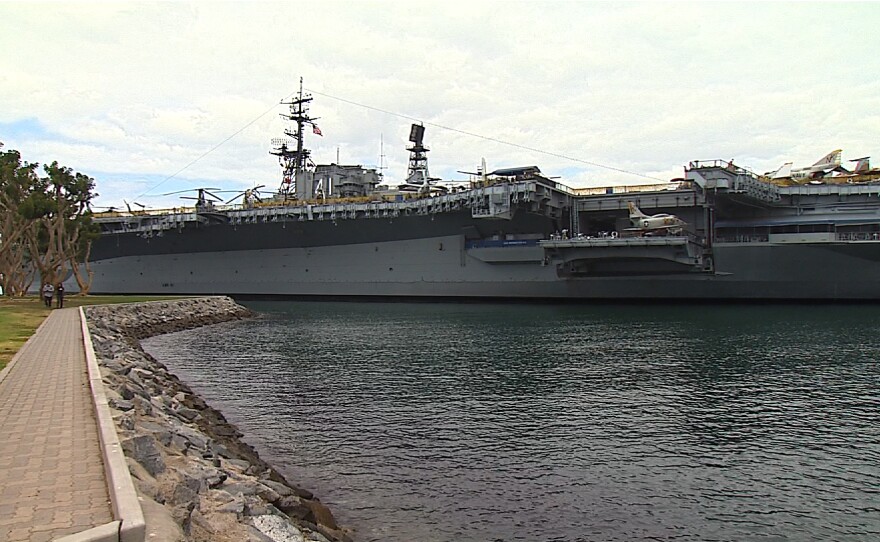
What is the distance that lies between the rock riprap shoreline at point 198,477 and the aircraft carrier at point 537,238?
2196 centimetres

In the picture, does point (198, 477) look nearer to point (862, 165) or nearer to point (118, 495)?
point (118, 495)

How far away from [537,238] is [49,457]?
30.3m

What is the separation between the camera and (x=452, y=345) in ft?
66.1

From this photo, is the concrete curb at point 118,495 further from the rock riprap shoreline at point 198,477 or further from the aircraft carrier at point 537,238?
the aircraft carrier at point 537,238

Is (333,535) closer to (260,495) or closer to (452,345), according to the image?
(260,495)

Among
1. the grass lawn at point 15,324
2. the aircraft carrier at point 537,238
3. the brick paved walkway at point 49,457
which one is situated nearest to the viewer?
the brick paved walkway at point 49,457

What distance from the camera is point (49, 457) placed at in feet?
18.2

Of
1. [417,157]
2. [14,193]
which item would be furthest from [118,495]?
[417,157]

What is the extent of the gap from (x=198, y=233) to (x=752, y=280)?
101 feet

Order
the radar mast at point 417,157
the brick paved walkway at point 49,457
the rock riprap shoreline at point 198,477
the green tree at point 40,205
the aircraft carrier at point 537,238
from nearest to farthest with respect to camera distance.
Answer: the brick paved walkway at point 49,457
the rock riprap shoreline at point 198,477
the green tree at point 40,205
the aircraft carrier at point 537,238
the radar mast at point 417,157

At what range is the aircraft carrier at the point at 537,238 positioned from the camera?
3092 centimetres

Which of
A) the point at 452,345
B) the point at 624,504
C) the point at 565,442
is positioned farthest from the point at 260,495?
the point at 452,345

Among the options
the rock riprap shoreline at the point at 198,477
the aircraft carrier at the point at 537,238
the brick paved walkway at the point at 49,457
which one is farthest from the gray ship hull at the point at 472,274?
the brick paved walkway at the point at 49,457

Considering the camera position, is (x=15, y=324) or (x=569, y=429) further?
(x=15, y=324)
